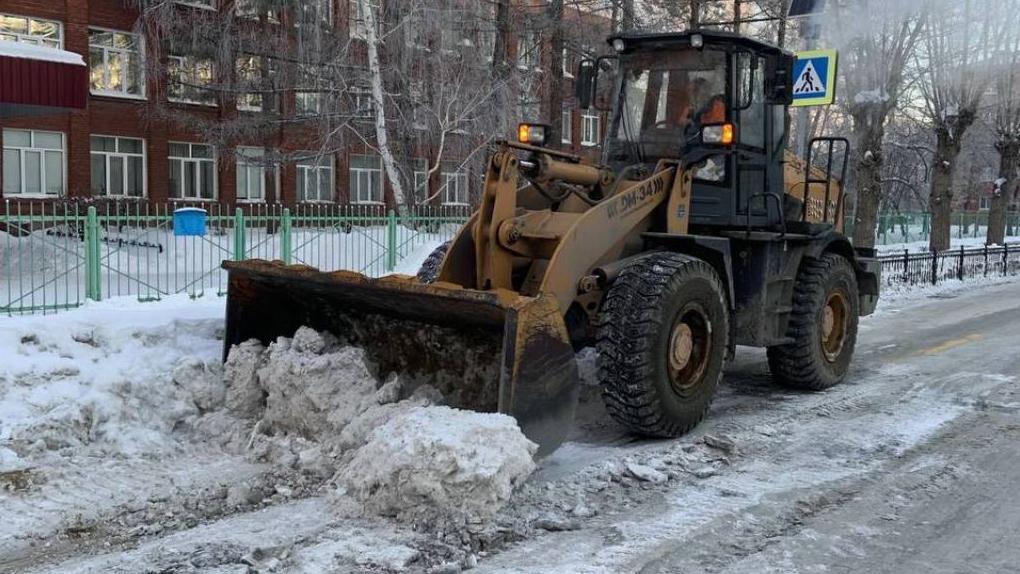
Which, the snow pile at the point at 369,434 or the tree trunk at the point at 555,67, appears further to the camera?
the tree trunk at the point at 555,67

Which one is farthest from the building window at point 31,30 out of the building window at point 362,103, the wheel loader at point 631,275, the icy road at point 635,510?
the icy road at point 635,510

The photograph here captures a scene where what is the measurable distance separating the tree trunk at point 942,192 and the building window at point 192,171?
68.2 ft

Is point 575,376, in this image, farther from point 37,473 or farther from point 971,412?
point 971,412

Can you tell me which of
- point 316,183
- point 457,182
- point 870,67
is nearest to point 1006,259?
point 870,67

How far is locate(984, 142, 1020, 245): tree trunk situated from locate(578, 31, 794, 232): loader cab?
81.0 ft

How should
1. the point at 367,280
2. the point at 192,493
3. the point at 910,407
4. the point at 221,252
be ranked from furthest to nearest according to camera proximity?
the point at 221,252, the point at 910,407, the point at 367,280, the point at 192,493

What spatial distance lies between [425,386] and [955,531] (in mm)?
3285

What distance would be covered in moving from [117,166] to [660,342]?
22.8 metres

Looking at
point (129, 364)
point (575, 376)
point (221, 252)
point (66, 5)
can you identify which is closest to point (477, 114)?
point (221, 252)

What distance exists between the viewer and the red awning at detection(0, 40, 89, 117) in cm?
1184

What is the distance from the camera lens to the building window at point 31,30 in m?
Result: 22.4

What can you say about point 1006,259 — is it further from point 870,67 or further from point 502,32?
point 502,32

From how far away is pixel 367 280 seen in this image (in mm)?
5828

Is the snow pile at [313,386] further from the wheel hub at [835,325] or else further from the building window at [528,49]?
the building window at [528,49]
